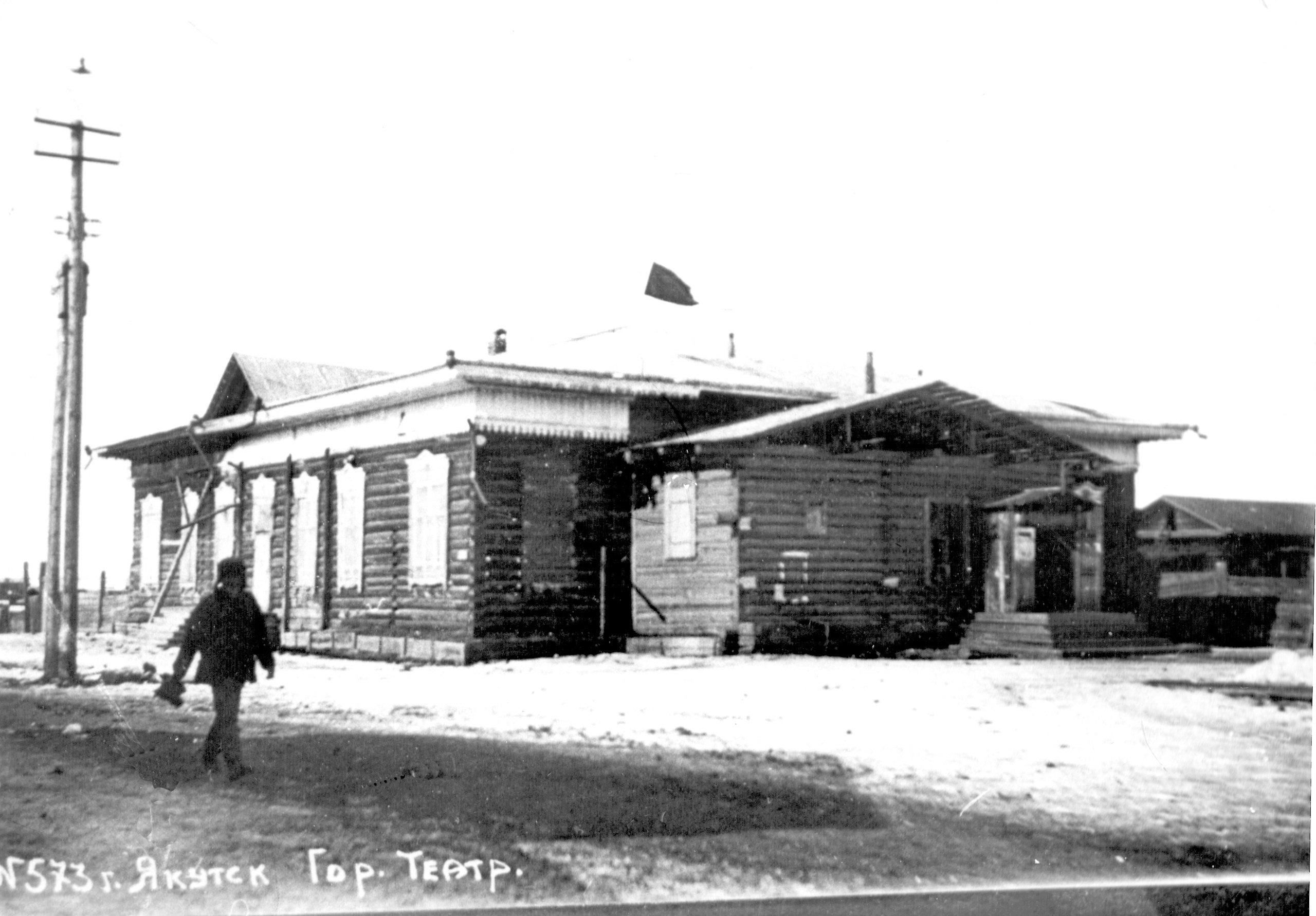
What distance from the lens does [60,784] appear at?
6.86 m

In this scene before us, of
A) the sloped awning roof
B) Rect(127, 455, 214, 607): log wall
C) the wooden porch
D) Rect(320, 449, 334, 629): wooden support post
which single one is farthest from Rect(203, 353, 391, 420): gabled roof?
the sloped awning roof

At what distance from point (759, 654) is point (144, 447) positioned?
7347 mm

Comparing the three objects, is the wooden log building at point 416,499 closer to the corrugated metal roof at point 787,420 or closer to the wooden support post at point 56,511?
the wooden support post at point 56,511

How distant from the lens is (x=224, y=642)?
7.21 meters

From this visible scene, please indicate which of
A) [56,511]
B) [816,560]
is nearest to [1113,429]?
[816,560]

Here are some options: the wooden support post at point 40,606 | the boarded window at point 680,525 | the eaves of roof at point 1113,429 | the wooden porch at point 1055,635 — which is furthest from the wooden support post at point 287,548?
the wooden porch at point 1055,635

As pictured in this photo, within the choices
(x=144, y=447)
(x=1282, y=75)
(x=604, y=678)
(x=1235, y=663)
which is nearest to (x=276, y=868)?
(x=144, y=447)

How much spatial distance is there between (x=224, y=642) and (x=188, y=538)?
815mm

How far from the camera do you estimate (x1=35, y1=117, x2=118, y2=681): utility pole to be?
24.3 ft

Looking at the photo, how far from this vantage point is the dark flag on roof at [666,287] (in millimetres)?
7914

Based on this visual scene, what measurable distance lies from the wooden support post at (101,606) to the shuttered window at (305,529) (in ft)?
3.75

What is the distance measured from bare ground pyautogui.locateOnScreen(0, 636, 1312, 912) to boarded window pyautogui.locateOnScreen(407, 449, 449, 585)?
3.25 feet

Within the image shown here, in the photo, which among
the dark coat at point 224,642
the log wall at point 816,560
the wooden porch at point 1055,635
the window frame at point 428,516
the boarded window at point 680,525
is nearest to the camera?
the dark coat at point 224,642

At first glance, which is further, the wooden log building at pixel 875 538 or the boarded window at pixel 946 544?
the boarded window at pixel 946 544
